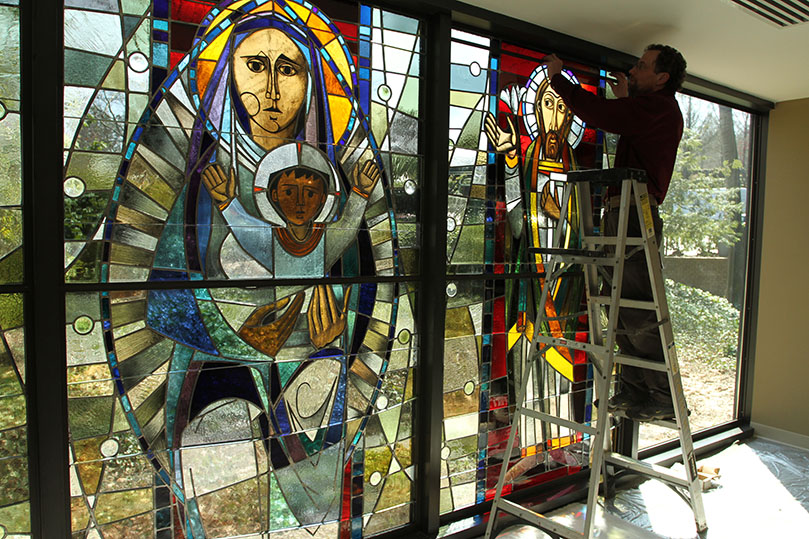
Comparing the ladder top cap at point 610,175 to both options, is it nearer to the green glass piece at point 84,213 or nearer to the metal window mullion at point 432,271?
the metal window mullion at point 432,271

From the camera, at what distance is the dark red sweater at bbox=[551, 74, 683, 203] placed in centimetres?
228

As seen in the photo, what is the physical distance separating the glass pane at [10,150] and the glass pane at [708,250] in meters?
3.52

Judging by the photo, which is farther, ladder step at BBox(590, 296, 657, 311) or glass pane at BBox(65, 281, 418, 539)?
ladder step at BBox(590, 296, 657, 311)

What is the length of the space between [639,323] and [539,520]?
3.12 feet

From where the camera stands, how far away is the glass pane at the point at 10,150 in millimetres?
1482

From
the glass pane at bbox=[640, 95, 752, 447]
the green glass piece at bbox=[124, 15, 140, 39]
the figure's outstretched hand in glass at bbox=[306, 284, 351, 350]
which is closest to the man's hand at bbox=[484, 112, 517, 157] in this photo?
the figure's outstretched hand in glass at bbox=[306, 284, 351, 350]

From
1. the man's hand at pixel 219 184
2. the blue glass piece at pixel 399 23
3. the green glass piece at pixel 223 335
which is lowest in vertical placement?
the green glass piece at pixel 223 335

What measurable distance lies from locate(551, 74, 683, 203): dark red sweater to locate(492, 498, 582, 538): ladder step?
142cm

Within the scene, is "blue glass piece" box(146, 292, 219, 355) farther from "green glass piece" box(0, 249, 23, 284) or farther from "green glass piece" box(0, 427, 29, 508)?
"green glass piece" box(0, 427, 29, 508)

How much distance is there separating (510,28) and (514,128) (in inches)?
16.6

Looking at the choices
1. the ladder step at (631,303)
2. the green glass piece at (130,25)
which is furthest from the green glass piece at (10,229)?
the ladder step at (631,303)

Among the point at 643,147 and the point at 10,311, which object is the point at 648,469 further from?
the point at 10,311

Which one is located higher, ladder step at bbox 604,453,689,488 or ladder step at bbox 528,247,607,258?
ladder step at bbox 528,247,607,258

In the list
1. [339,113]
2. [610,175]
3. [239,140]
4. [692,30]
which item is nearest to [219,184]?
[239,140]
